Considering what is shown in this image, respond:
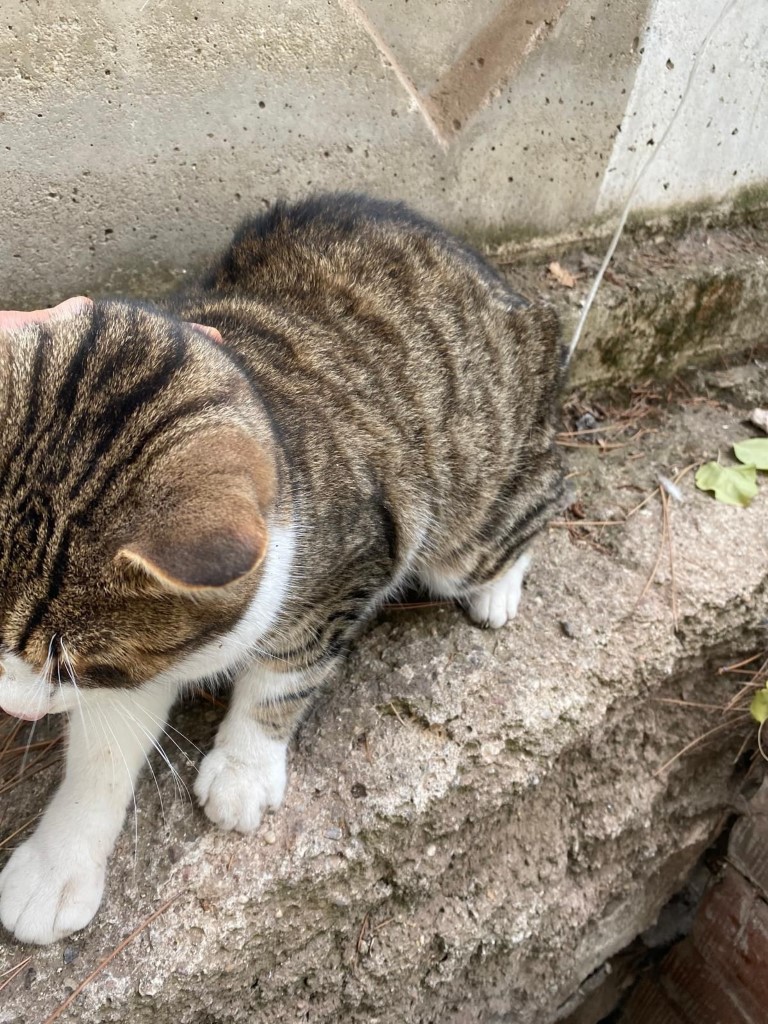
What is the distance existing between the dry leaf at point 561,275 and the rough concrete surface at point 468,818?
622mm

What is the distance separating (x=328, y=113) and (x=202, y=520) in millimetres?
Answer: 1516

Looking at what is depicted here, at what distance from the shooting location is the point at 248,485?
0.98 metres

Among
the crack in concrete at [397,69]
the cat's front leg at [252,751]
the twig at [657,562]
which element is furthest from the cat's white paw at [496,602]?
the crack in concrete at [397,69]

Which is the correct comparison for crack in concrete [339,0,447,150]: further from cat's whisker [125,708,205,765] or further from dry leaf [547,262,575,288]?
cat's whisker [125,708,205,765]

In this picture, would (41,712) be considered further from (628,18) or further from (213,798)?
(628,18)

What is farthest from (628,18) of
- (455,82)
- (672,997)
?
(672,997)

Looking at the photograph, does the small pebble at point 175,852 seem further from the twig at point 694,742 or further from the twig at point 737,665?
the twig at point 737,665

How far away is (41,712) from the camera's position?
1.10m

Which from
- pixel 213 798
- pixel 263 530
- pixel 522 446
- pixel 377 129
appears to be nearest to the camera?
pixel 263 530

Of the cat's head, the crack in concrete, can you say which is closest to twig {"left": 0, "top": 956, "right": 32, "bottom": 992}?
the cat's head

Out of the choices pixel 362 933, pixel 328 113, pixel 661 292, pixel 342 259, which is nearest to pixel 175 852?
pixel 362 933

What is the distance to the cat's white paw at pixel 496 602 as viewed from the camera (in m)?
1.87

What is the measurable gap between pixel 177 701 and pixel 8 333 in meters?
0.88

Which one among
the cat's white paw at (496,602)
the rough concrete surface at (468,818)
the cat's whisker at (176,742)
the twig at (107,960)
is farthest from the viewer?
the cat's white paw at (496,602)
